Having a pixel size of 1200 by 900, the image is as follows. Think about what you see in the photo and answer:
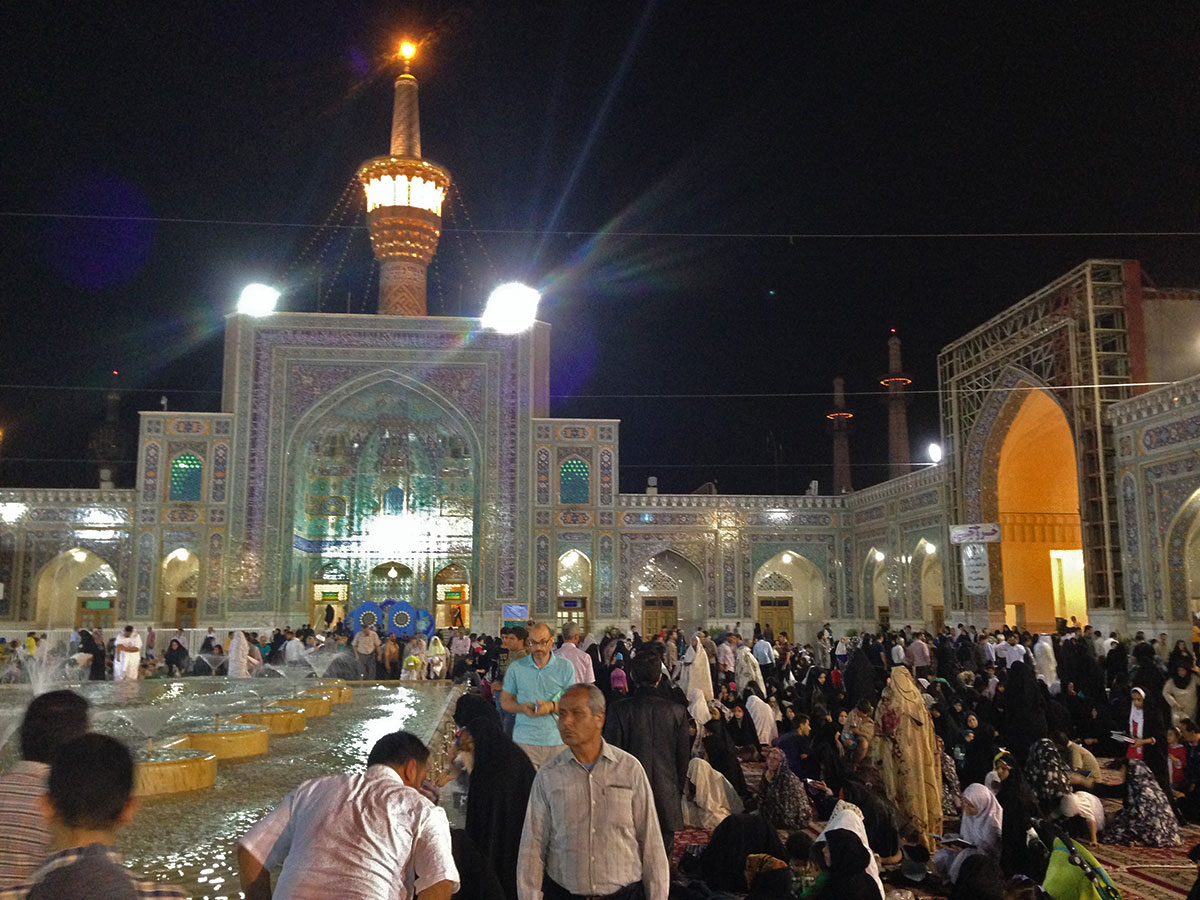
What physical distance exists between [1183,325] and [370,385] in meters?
16.2

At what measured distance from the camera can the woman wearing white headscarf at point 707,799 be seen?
22.0ft

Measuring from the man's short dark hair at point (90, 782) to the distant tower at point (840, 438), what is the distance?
26789 millimetres

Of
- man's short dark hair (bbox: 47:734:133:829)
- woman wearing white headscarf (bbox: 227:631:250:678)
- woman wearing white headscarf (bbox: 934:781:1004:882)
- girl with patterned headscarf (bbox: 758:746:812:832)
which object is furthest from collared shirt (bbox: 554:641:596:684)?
woman wearing white headscarf (bbox: 227:631:250:678)

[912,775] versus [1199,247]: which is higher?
[1199,247]

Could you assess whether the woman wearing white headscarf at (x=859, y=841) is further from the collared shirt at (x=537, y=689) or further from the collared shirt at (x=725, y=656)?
the collared shirt at (x=725, y=656)

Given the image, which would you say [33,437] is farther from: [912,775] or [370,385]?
[912,775]

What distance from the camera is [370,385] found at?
22.5 m

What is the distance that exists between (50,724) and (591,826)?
1511 millimetres

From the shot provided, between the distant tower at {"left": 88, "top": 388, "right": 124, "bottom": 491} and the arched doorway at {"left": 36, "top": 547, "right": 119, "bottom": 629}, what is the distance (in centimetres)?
701

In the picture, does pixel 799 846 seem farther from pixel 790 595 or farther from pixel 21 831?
pixel 790 595

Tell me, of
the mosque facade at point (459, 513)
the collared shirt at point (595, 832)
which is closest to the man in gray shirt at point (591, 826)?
the collared shirt at point (595, 832)

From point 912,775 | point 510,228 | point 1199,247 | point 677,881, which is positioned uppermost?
point 510,228

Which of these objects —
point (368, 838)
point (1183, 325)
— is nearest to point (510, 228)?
point (1183, 325)

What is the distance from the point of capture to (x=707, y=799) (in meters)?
6.70
